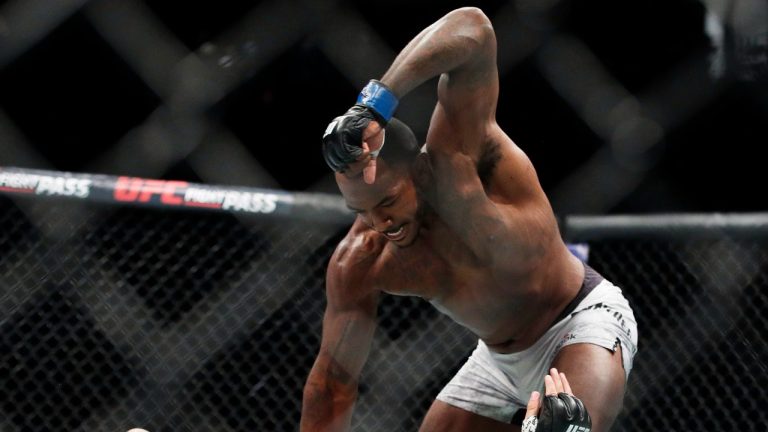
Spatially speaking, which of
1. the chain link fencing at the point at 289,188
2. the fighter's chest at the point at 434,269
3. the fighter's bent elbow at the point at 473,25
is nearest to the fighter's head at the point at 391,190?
the fighter's chest at the point at 434,269

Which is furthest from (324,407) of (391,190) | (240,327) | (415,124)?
(415,124)

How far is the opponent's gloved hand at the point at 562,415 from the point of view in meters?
2.04

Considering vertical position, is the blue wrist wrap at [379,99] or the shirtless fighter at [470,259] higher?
the blue wrist wrap at [379,99]

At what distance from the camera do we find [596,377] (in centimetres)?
238

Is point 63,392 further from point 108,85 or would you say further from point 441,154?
point 441,154

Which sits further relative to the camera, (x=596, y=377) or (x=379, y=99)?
(x=596, y=377)

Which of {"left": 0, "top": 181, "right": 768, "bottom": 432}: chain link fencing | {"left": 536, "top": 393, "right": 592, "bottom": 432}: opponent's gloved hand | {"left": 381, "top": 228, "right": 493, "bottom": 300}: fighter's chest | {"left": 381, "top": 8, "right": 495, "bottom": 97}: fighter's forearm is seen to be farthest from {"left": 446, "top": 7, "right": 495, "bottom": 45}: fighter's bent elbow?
{"left": 0, "top": 181, "right": 768, "bottom": 432}: chain link fencing

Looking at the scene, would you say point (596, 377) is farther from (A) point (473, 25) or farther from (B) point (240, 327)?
(B) point (240, 327)

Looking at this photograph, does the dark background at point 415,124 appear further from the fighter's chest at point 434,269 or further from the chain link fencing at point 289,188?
the fighter's chest at point 434,269

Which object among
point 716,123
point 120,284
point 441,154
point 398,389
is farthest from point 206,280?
point 716,123

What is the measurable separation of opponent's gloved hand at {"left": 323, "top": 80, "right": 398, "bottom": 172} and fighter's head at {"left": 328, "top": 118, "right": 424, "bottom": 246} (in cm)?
21

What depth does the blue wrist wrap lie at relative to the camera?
1.96 metres

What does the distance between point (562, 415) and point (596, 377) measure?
0.35m

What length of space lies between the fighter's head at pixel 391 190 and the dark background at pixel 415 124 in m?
0.85
